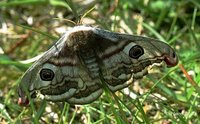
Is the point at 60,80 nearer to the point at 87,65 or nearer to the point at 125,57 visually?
the point at 87,65

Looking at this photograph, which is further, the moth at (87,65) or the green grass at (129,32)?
the green grass at (129,32)

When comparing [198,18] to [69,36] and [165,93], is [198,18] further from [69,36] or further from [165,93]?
[69,36]

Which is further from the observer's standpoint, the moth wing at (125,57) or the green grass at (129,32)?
the green grass at (129,32)

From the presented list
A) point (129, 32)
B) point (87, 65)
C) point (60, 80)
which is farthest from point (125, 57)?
point (129, 32)

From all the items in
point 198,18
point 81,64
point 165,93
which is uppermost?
point 198,18

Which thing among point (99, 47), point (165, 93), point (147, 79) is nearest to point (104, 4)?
point (147, 79)
